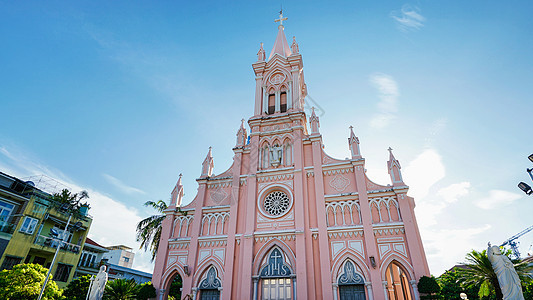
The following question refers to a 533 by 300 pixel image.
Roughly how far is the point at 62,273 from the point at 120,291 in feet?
41.5

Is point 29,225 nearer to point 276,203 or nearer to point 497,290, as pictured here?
point 276,203

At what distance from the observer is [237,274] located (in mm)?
16141

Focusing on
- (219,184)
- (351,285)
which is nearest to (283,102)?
(219,184)

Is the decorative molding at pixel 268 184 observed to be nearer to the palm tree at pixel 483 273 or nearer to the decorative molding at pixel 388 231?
the decorative molding at pixel 388 231

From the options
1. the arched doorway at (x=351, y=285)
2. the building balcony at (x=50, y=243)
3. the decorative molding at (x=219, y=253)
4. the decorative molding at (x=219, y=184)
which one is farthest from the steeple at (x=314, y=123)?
the building balcony at (x=50, y=243)

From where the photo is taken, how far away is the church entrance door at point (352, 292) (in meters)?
14.4

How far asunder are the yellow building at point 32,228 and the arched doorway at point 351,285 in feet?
58.0

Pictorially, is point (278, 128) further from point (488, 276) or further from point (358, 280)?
point (488, 276)

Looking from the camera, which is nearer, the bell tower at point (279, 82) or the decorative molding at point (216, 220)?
the decorative molding at point (216, 220)

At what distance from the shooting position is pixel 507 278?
9773 mm

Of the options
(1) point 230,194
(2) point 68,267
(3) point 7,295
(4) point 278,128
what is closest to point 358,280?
(1) point 230,194

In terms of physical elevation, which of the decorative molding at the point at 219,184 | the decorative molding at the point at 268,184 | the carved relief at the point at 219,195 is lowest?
the carved relief at the point at 219,195

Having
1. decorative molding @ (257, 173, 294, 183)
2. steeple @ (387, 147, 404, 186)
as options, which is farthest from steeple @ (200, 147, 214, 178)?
steeple @ (387, 147, 404, 186)

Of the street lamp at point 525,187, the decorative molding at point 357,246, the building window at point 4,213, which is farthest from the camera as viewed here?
the building window at point 4,213
